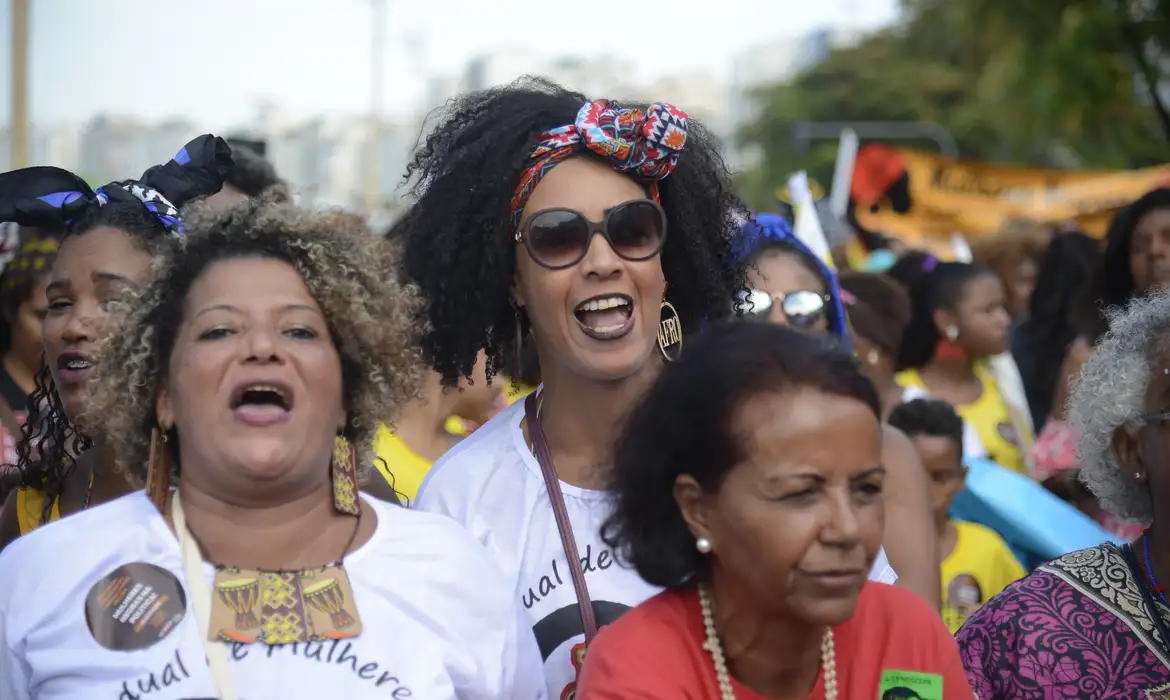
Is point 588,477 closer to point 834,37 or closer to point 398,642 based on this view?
point 398,642

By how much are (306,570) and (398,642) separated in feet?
0.80

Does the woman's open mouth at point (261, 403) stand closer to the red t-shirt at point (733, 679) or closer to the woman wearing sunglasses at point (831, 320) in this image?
the red t-shirt at point (733, 679)

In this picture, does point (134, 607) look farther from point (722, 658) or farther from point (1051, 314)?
point (1051, 314)

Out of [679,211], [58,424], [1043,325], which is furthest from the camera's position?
[1043,325]

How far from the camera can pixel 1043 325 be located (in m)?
8.30

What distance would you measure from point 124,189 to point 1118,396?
2606 mm

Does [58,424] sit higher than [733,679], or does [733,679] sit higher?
[58,424]

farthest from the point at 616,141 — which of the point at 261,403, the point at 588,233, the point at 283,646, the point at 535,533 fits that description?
the point at 283,646

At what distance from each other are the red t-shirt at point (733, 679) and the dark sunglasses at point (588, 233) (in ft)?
3.19

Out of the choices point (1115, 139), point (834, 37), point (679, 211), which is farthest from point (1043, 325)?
point (834, 37)

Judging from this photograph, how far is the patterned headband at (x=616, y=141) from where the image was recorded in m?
3.42

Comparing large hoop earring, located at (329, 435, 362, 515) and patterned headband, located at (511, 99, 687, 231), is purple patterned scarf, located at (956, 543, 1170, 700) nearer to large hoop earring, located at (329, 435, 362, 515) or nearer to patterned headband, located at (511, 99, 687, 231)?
patterned headband, located at (511, 99, 687, 231)

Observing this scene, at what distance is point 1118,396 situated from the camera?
3266 millimetres

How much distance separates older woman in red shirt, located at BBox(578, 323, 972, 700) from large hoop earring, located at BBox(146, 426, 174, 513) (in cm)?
93
